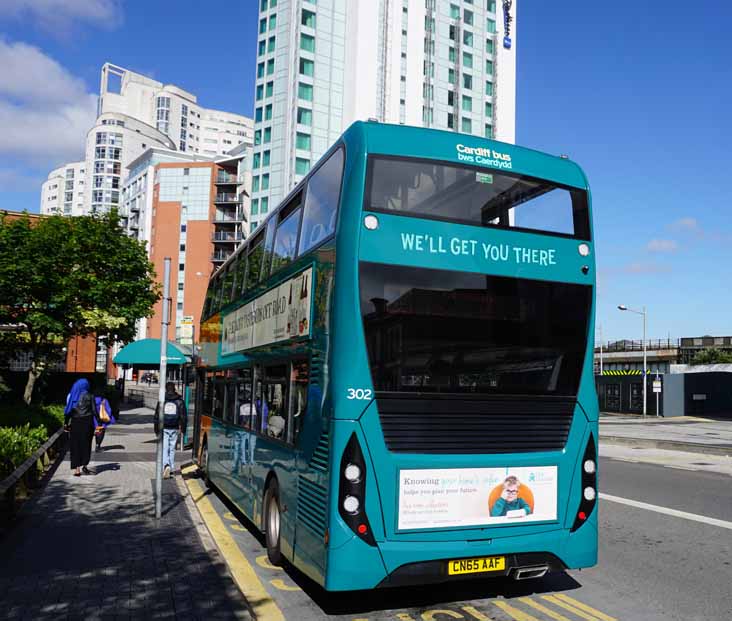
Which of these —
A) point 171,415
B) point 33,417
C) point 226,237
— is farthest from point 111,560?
point 226,237

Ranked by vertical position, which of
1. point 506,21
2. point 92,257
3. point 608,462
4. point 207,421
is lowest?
point 608,462

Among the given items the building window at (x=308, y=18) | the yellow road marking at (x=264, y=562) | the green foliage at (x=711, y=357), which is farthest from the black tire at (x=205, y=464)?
the green foliage at (x=711, y=357)

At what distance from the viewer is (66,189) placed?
166 m

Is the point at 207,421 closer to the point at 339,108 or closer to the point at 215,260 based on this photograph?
the point at 339,108

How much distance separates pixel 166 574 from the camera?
274 inches

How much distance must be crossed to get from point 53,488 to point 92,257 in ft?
53.5

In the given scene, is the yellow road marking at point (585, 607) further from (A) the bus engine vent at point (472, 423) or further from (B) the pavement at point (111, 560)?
(B) the pavement at point (111, 560)

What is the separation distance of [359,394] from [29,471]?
854 cm

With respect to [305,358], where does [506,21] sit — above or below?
above

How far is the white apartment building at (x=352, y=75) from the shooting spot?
68250mm

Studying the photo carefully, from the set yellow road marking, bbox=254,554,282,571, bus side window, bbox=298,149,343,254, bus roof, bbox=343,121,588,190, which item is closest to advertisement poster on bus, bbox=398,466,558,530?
bus side window, bbox=298,149,343,254

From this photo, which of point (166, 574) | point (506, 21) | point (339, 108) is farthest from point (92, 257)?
point (506, 21)

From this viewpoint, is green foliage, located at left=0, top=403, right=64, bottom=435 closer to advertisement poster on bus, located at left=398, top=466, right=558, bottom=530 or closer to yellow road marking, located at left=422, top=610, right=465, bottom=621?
yellow road marking, located at left=422, top=610, right=465, bottom=621

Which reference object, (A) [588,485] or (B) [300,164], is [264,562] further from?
(B) [300,164]
